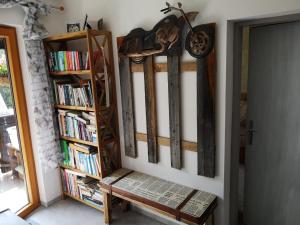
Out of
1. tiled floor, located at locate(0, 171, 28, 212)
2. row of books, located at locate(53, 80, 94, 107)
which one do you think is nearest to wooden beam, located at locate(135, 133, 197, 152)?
row of books, located at locate(53, 80, 94, 107)

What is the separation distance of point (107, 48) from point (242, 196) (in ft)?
6.33

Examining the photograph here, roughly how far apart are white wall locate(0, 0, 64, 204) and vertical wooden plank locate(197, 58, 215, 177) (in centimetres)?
174

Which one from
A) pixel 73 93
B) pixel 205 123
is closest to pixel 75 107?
pixel 73 93

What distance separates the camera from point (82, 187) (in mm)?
2697

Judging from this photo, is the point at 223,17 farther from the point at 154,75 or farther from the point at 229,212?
the point at 229,212

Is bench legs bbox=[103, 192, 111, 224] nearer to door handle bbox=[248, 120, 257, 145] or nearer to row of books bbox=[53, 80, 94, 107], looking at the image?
row of books bbox=[53, 80, 94, 107]

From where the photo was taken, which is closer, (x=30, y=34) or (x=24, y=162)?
(x=30, y=34)

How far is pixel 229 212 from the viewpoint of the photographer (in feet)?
7.02

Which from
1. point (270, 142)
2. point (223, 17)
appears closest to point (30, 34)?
point (223, 17)

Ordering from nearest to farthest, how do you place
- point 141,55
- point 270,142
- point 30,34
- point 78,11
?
point 270,142 → point 141,55 → point 30,34 → point 78,11

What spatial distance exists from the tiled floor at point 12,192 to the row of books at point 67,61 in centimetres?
129

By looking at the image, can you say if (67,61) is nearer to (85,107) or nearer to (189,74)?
(85,107)

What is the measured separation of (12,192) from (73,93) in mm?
1341

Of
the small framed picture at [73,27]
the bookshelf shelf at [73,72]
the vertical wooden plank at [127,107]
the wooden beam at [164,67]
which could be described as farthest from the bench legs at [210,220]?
the small framed picture at [73,27]
